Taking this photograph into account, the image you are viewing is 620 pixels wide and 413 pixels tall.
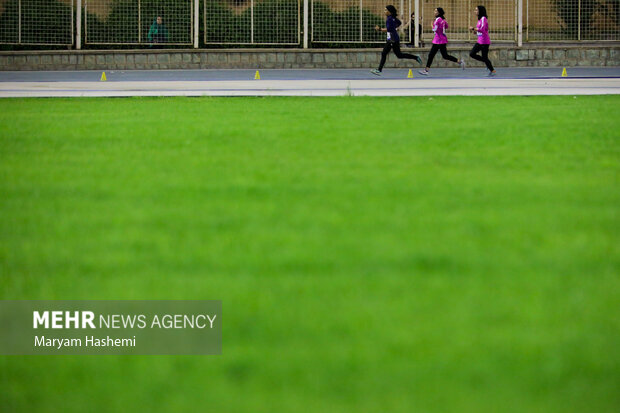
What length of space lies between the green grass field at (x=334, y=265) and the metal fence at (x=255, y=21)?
2336 cm

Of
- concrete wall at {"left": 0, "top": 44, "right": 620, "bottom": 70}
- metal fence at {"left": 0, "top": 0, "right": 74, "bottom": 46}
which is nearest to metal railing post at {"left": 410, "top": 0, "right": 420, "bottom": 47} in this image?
concrete wall at {"left": 0, "top": 44, "right": 620, "bottom": 70}

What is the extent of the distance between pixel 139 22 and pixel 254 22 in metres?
3.72

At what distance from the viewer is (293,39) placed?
33688mm

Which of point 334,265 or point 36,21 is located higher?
point 36,21

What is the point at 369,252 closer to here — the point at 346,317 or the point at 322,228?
the point at 322,228

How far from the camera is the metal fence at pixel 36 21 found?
33.0 metres

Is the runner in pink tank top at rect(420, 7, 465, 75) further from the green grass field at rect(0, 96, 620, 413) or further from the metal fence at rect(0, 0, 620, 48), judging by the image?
the green grass field at rect(0, 96, 620, 413)

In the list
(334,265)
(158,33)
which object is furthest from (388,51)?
(334,265)

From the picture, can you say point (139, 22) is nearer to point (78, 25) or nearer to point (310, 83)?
point (78, 25)

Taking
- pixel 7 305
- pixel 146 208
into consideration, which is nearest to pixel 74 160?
pixel 146 208

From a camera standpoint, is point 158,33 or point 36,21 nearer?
point 36,21

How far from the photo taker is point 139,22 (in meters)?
33.6

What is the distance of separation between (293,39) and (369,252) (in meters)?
29.1

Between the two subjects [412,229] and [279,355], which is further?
[412,229]
